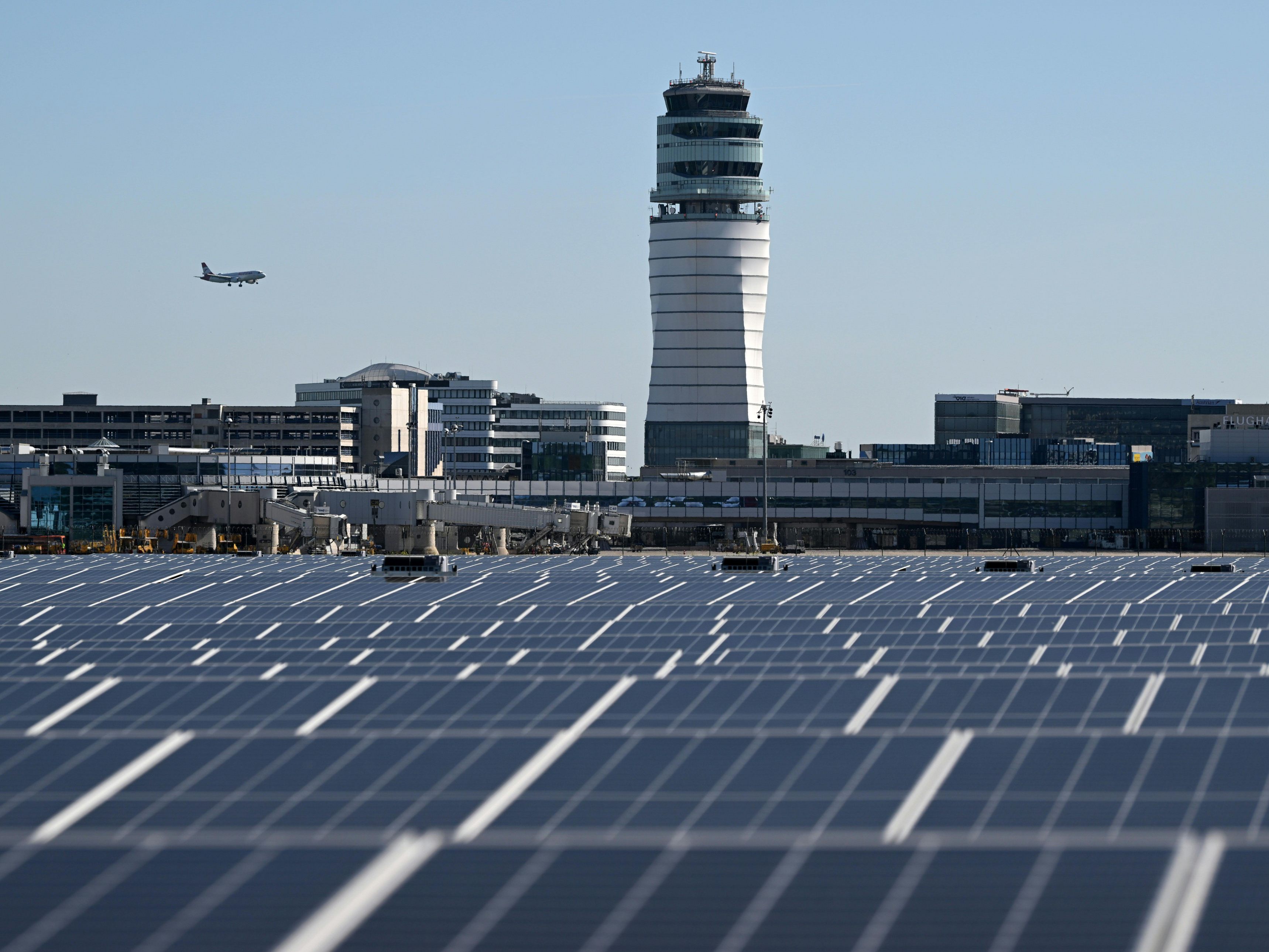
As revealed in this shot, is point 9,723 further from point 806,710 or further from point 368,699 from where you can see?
point 806,710

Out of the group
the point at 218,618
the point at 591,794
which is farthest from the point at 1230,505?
the point at 591,794

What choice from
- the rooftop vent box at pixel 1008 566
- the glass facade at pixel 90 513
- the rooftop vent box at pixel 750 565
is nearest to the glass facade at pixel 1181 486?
the rooftop vent box at pixel 1008 566

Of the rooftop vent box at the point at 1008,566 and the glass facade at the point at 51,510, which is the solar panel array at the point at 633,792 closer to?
the rooftop vent box at the point at 1008,566

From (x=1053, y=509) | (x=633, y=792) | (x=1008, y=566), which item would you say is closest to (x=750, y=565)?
(x=1008, y=566)

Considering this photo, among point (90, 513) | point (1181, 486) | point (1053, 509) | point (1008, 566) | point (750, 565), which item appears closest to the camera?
point (750, 565)

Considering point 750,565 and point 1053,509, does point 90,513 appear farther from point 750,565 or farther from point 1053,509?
point 1053,509

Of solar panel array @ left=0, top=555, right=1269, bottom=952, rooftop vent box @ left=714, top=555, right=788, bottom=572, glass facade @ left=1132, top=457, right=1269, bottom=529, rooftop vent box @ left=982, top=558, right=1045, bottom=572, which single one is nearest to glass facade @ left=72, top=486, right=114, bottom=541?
rooftop vent box @ left=714, top=555, right=788, bottom=572
